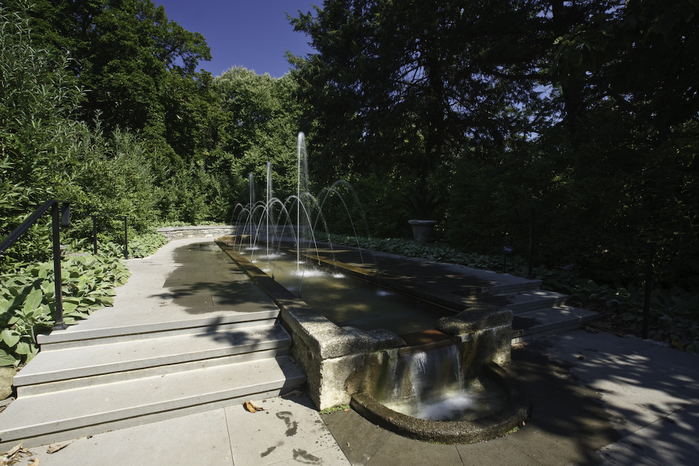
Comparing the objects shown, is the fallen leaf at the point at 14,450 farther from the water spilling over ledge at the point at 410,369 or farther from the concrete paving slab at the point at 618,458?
the concrete paving slab at the point at 618,458

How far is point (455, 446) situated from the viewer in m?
2.08

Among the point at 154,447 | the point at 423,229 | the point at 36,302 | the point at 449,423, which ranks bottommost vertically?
the point at 154,447

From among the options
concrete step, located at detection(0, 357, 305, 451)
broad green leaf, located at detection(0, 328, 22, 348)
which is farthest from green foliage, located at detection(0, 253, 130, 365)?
concrete step, located at detection(0, 357, 305, 451)

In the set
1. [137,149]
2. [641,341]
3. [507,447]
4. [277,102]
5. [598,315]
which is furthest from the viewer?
[277,102]

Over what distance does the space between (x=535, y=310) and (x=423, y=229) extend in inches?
218

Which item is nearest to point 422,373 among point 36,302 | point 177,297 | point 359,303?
point 359,303

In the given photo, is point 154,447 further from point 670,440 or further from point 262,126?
point 262,126

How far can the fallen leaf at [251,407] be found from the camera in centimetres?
243

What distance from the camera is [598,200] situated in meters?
5.11

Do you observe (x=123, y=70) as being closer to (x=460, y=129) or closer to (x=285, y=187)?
(x=285, y=187)

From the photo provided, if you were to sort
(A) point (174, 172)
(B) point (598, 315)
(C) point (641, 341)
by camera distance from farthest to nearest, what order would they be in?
(A) point (174, 172) → (B) point (598, 315) → (C) point (641, 341)

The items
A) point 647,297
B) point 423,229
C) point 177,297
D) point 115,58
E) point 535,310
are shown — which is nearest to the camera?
point 647,297

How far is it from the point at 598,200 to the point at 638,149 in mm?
1080

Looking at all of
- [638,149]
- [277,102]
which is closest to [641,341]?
[638,149]
